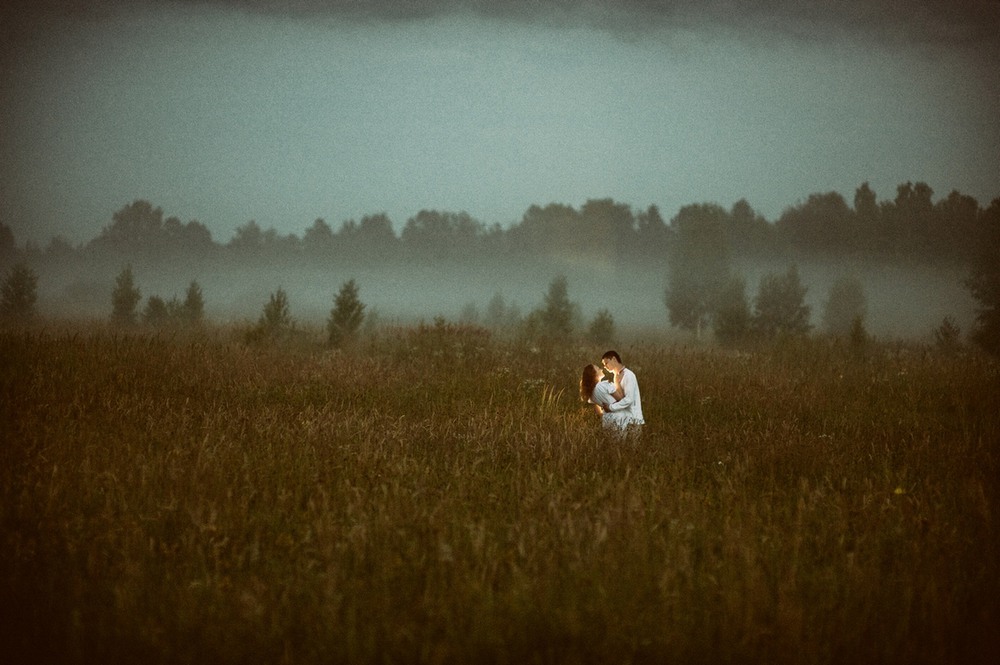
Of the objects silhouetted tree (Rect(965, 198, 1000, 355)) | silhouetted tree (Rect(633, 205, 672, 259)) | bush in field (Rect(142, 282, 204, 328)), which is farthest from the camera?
silhouetted tree (Rect(633, 205, 672, 259))

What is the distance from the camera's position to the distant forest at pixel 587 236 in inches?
2499

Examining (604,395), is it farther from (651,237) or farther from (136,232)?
(136,232)

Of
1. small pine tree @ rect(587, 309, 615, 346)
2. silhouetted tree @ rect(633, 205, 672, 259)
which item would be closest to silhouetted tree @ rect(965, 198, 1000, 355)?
small pine tree @ rect(587, 309, 615, 346)

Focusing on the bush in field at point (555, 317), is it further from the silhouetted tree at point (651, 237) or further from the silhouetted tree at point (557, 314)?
the silhouetted tree at point (651, 237)

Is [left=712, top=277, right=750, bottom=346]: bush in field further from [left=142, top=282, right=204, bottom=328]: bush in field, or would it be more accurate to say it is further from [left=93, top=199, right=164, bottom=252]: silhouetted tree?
[left=93, top=199, right=164, bottom=252]: silhouetted tree

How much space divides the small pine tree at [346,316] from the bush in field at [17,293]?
17.3 metres

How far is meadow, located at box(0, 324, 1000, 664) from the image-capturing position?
3049 millimetres

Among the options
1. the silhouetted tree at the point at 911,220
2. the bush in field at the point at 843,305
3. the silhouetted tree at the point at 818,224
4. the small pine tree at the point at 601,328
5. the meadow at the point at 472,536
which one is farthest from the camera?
the silhouetted tree at the point at 818,224

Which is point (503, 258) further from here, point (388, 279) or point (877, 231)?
point (877, 231)

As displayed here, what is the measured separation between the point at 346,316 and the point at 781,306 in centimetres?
2045

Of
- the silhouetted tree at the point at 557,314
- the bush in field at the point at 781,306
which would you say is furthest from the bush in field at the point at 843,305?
the silhouetted tree at the point at 557,314

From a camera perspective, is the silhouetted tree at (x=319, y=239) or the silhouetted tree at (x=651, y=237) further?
the silhouetted tree at (x=319, y=239)

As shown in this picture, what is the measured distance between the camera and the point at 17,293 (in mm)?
26750

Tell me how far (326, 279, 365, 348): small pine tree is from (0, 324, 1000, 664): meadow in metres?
8.74
